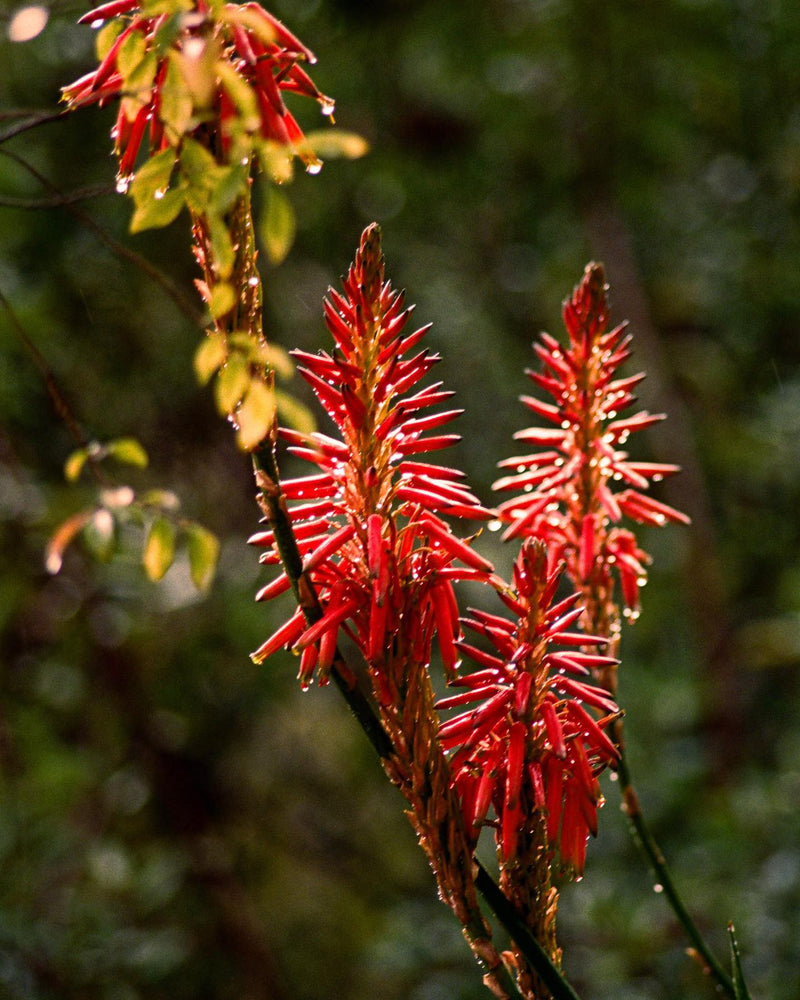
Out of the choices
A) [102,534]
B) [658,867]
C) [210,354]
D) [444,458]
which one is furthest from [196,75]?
[444,458]

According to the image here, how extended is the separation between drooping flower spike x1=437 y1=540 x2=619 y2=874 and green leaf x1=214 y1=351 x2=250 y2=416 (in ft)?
1.08

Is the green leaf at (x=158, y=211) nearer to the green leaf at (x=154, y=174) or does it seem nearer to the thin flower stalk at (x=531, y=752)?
the green leaf at (x=154, y=174)

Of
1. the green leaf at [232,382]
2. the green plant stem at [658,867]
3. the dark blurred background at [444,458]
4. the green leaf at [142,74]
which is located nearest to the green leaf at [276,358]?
the green leaf at [232,382]

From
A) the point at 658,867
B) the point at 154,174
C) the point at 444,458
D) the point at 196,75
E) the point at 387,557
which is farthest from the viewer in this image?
the point at 444,458

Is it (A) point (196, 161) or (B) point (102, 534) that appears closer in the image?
(A) point (196, 161)

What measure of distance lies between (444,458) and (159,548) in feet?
13.4

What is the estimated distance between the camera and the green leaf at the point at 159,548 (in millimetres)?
1174

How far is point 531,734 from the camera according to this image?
96 cm

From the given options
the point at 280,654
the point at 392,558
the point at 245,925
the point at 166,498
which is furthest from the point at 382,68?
the point at 392,558

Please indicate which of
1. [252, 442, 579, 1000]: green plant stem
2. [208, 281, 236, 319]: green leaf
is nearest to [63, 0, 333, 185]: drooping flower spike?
[208, 281, 236, 319]: green leaf

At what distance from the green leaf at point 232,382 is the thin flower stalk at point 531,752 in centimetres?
33

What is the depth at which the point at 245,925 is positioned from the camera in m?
4.41

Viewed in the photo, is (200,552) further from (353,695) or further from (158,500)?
(353,695)

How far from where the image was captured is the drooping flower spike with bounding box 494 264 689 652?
3.85 ft
